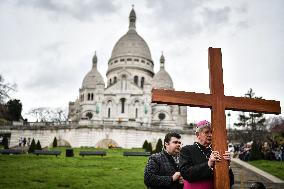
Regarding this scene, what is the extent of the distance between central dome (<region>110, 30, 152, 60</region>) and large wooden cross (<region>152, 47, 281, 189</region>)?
225ft

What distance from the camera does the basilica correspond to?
60.7 metres

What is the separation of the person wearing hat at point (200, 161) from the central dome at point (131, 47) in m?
68.7

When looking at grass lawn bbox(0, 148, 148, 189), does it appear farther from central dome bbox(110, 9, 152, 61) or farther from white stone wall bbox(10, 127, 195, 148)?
central dome bbox(110, 9, 152, 61)

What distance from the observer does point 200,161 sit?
17.1 feet

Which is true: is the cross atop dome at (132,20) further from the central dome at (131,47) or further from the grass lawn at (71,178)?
the grass lawn at (71,178)

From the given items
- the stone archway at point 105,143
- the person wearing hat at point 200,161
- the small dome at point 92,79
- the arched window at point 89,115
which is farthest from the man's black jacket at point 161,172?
the small dome at point 92,79

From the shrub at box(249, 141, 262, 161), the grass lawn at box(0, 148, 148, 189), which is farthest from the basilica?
the grass lawn at box(0, 148, 148, 189)

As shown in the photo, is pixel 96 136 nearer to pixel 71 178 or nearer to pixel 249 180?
pixel 71 178

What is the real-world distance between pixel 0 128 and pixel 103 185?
142ft

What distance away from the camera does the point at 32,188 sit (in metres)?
13.6

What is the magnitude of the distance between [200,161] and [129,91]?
2227 inches

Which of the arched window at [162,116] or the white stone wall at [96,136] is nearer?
the white stone wall at [96,136]

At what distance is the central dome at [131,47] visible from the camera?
243 ft

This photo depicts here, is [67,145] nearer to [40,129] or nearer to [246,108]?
[40,129]
